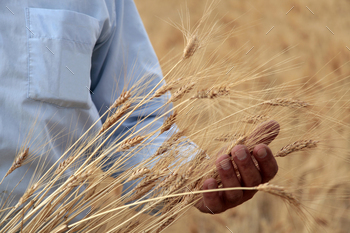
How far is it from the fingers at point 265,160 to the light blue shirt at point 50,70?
14 centimetres

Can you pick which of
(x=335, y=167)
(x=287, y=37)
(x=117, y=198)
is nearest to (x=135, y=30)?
(x=117, y=198)

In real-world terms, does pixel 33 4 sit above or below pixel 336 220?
above

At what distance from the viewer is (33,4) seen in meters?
0.45

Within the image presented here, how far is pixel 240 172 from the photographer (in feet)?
0.98

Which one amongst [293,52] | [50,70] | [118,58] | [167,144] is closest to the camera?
[167,144]

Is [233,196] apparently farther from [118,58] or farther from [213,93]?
[118,58]

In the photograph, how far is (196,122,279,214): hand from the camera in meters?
0.28

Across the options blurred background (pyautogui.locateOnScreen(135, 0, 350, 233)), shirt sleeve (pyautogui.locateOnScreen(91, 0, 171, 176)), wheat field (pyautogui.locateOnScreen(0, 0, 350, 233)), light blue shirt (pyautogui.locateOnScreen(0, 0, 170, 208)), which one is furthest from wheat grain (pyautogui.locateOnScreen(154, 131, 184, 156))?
blurred background (pyautogui.locateOnScreen(135, 0, 350, 233))

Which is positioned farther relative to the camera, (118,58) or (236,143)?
(118,58)

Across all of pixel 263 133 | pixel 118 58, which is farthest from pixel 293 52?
pixel 263 133

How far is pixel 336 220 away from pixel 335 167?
0.45ft

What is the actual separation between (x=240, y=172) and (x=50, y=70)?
0.32 m

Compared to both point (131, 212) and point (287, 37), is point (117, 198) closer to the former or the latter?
point (131, 212)

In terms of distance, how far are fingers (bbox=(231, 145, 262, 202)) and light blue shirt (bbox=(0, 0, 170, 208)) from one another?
0.43 feet
